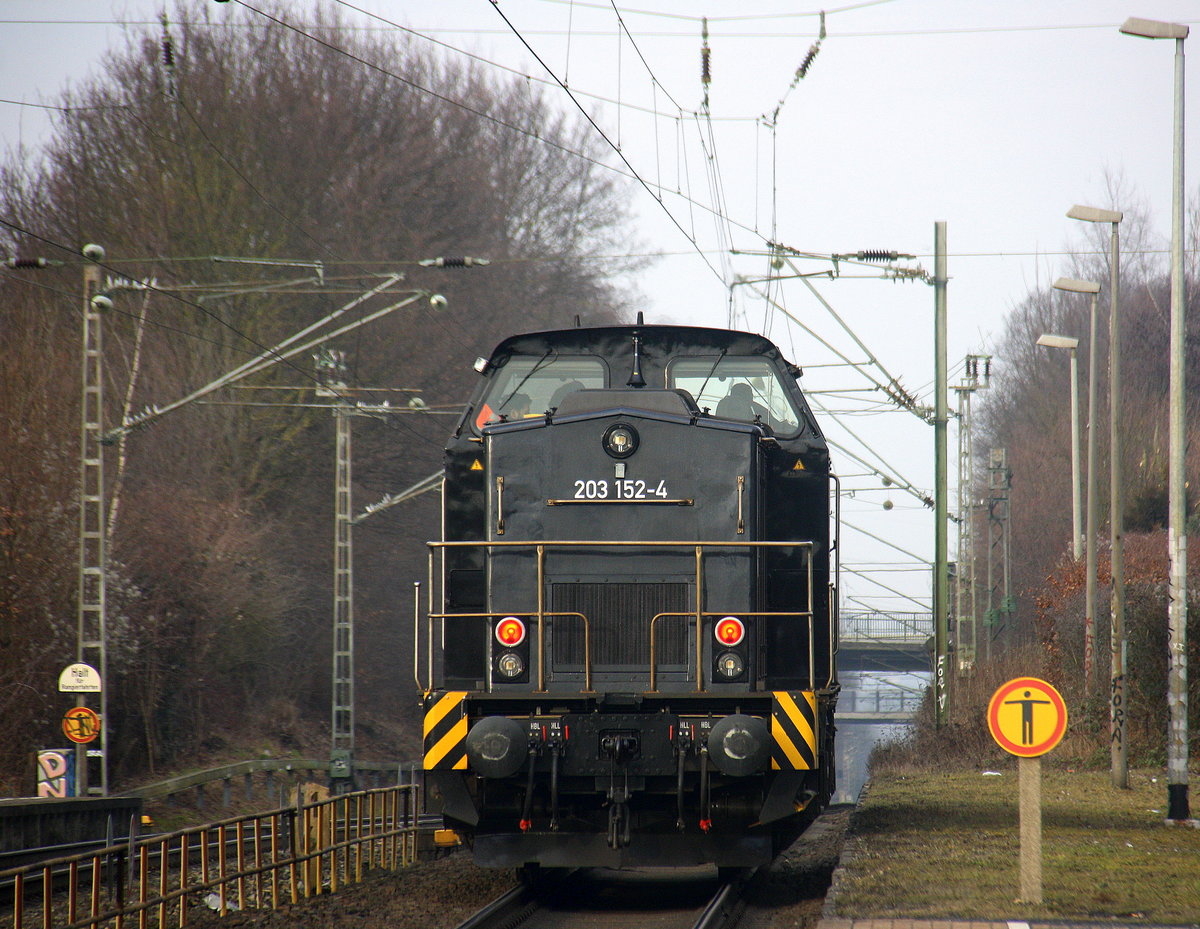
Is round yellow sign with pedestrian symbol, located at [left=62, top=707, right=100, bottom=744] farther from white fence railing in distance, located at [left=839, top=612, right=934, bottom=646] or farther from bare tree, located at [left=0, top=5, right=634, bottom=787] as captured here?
white fence railing in distance, located at [left=839, top=612, right=934, bottom=646]

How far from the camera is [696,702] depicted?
27.1 ft

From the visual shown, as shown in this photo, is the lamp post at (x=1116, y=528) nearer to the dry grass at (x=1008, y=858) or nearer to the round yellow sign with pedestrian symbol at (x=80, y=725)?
the dry grass at (x=1008, y=858)

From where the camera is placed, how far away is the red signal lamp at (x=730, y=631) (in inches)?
339

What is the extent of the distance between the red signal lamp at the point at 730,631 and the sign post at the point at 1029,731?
1683 mm

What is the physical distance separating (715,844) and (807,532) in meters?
2.22

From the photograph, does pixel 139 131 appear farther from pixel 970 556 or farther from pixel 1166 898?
pixel 1166 898

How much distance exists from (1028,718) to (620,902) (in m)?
3.35

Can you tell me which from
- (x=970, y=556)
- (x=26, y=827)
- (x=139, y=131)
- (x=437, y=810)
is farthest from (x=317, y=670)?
(x=437, y=810)

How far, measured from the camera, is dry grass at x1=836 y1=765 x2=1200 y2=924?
24.8 ft

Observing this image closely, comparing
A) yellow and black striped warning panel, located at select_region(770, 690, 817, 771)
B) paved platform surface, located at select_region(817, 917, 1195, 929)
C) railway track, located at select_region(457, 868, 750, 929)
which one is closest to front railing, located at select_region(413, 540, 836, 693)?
yellow and black striped warning panel, located at select_region(770, 690, 817, 771)

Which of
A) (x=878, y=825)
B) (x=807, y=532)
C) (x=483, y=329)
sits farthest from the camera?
(x=483, y=329)

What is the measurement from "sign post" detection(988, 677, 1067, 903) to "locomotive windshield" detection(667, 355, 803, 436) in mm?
2538

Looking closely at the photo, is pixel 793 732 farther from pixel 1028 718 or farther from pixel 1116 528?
pixel 1116 528

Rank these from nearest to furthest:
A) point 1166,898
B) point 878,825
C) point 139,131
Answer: point 1166,898
point 878,825
point 139,131
